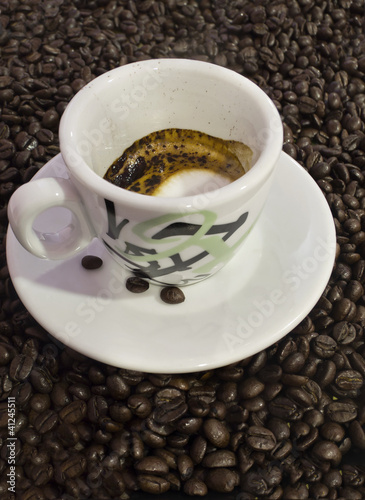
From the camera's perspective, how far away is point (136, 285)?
1.08 metres

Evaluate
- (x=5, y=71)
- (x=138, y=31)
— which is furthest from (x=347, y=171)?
(x=5, y=71)

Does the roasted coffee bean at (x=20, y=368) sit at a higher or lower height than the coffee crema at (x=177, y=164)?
lower

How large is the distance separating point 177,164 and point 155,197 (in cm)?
40

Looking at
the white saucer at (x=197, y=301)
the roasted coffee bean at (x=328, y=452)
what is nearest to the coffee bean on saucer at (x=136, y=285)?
the white saucer at (x=197, y=301)

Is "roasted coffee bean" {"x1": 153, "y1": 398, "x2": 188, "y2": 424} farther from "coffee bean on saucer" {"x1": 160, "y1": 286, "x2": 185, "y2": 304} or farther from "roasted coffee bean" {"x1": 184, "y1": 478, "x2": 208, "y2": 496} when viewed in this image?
"coffee bean on saucer" {"x1": 160, "y1": 286, "x2": 185, "y2": 304}

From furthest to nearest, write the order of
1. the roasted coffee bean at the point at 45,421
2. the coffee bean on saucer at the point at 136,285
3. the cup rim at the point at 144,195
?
the roasted coffee bean at the point at 45,421 < the coffee bean on saucer at the point at 136,285 < the cup rim at the point at 144,195

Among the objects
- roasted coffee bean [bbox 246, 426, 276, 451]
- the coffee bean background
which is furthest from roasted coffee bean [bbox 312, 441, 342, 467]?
roasted coffee bean [bbox 246, 426, 276, 451]

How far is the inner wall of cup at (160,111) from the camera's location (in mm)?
975

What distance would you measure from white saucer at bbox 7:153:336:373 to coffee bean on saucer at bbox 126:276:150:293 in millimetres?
18

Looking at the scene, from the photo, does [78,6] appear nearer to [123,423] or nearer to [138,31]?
[138,31]

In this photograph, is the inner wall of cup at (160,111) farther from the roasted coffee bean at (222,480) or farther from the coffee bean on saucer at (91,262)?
the roasted coffee bean at (222,480)

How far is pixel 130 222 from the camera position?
87 cm

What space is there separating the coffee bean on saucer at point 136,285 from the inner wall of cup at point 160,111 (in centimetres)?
27
